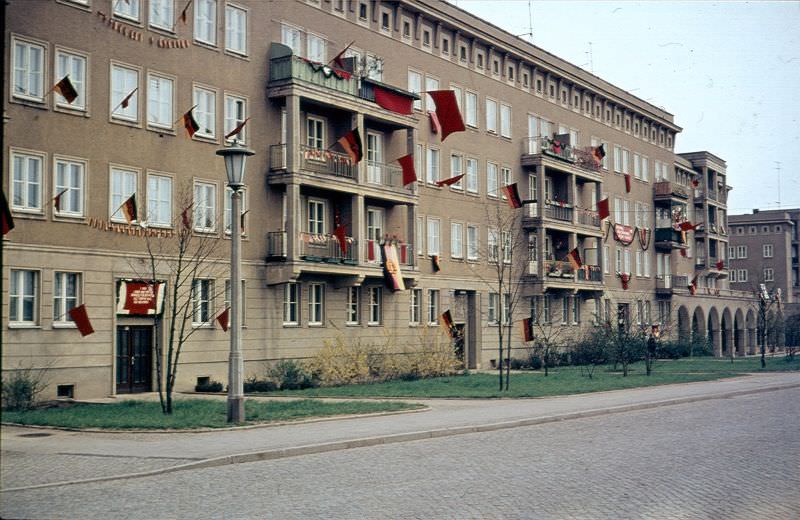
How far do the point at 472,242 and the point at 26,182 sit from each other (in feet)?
85.9

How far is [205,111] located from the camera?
33.4 meters

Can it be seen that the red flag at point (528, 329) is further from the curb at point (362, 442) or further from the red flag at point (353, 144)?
the curb at point (362, 442)

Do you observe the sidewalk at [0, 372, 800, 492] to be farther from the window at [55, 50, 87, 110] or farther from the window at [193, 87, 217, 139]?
the window at [193, 87, 217, 139]

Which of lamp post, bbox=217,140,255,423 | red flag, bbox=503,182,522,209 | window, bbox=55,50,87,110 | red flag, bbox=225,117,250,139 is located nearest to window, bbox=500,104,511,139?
red flag, bbox=503,182,522,209

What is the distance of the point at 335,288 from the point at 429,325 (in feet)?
25.4

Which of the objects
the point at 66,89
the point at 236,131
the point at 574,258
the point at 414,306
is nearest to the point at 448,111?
the point at 414,306

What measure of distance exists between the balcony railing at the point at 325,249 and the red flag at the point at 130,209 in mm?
7007

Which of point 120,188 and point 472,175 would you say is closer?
point 120,188

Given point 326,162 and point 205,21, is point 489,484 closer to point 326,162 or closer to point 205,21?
point 205,21

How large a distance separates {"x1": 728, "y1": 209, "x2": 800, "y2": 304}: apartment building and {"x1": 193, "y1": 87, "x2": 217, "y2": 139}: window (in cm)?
9671

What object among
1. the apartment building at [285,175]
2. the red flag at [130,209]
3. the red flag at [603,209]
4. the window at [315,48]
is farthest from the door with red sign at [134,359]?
the red flag at [603,209]

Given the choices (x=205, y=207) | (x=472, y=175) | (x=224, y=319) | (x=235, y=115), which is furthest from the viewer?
(x=472, y=175)

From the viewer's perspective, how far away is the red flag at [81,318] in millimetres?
28000

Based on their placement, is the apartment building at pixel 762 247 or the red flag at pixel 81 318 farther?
the apartment building at pixel 762 247
